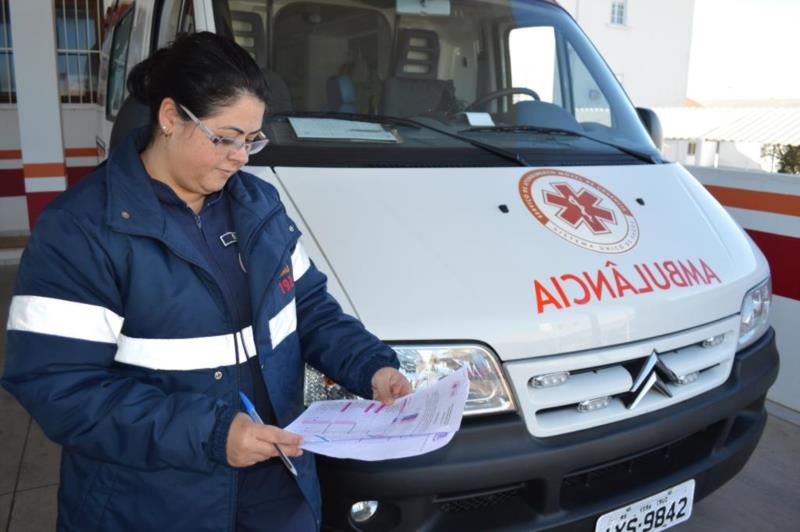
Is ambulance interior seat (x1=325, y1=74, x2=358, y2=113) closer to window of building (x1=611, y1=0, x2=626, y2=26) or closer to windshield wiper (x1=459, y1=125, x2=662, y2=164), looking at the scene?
windshield wiper (x1=459, y1=125, x2=662, y2=164)

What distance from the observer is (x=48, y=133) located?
5.84 m

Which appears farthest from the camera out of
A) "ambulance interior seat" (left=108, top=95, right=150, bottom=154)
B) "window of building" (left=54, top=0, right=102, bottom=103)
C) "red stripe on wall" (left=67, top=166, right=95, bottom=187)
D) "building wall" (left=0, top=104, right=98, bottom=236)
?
"window of building" (left=54, top=0, right=102, bottom=103)

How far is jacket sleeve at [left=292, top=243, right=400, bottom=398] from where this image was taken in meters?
1.79

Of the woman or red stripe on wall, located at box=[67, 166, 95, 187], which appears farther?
red stripe on wall, located at box=[67, 166, 95, 187]

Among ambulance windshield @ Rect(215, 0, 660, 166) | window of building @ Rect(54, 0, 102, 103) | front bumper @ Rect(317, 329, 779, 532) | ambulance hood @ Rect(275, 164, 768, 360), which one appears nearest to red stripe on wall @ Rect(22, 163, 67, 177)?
window of building @ Rect(54, 0, 102, 103)

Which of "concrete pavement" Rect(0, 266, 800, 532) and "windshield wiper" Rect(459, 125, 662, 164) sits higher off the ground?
"windshield wiper" Rect(459, 125, 662, 164)

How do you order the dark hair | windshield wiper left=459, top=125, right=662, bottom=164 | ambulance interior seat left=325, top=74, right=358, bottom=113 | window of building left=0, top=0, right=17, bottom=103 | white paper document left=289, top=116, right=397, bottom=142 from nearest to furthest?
the dark hair → white paper document left=289, top=116, right=397, bottom=142 → ambulance interior seat left=325, top=74, right=358, bottom=113 → windshield wiper left=459, top=125, right=662, bottom=164 → window of building left=0, top=0, right=17, bottom=103

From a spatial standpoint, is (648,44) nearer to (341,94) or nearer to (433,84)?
(433,84)

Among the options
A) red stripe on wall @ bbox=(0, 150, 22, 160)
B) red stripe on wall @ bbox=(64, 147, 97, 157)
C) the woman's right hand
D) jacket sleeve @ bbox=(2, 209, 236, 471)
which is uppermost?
jacket sleeve @ bbox=(2, 209, 236, 471)

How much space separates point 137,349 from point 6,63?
7896 mm

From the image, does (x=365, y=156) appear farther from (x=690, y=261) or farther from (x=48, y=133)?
(x=48, y=133)

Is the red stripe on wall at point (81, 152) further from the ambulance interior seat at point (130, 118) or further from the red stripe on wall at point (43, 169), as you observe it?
the ambulance interior seat at point (130, 118)

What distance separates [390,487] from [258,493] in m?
0.33

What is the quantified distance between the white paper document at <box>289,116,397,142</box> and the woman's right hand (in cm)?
128
